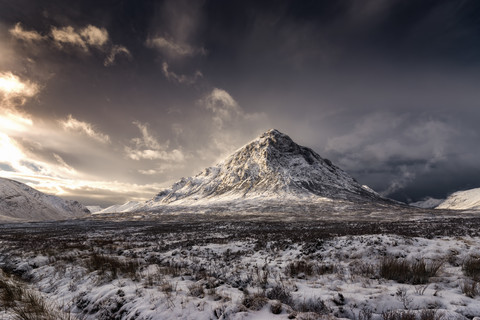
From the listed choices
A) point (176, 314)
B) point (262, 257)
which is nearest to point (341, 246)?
point (262, 257)

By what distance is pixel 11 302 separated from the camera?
6.02 m

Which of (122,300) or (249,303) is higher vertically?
(249,303)

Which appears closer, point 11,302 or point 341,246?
point 11,302

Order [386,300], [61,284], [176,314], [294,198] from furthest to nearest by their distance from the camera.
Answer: [294,198], [61,284], [386,300], [176,314]

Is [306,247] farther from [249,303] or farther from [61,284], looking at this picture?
[61,284]

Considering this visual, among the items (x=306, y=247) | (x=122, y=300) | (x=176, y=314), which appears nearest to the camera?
(x=176, y=314)

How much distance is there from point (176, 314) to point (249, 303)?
64.8 inches

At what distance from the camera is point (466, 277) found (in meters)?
7.21

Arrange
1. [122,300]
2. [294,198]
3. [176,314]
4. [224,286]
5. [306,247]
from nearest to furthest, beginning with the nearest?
1. [176,314]
2. [122,300]
3. [224,286]
4. [306,247]
5. [294,198]

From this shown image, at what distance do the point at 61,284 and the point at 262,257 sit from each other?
9.17 metres

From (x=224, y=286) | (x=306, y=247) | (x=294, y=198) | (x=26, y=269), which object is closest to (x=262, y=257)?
(x=306, y=247)

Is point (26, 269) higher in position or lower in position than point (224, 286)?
lower

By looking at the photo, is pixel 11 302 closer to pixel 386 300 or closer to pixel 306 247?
pixel 386 300

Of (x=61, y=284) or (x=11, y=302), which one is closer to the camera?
(x=11, y=302)
